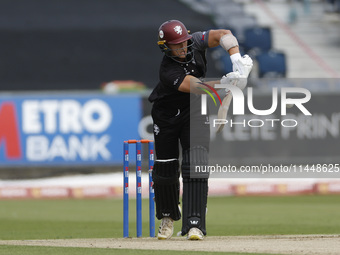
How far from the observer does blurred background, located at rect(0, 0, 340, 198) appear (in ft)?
50.8

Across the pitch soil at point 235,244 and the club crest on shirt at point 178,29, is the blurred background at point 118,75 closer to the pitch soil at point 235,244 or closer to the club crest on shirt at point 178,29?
the pitch soil at point 235,244

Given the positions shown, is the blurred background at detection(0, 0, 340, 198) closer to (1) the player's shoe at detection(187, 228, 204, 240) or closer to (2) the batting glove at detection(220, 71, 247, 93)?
(1) the player's shoe at detection(187, 228, 204, 240)

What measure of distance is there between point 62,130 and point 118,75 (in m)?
4.87

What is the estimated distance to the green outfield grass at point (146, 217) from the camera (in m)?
8.77

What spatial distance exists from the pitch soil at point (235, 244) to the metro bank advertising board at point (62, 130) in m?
8.73

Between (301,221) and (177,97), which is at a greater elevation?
(177,97)

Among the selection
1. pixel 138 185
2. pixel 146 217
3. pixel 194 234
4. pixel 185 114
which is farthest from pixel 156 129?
pixel 146 217

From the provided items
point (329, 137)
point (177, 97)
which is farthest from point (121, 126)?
point (177, 97)

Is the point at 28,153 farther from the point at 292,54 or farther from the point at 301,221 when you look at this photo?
the point at 292,54

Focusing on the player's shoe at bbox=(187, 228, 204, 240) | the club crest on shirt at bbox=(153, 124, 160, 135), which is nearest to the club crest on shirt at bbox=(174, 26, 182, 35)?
the club crest on shirt at bbox=(153, 124, 160, 135)

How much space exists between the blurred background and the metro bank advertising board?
2 centimetres

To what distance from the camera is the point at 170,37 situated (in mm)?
6379

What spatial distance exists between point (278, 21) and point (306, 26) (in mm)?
702

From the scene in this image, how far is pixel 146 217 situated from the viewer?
1086cm
